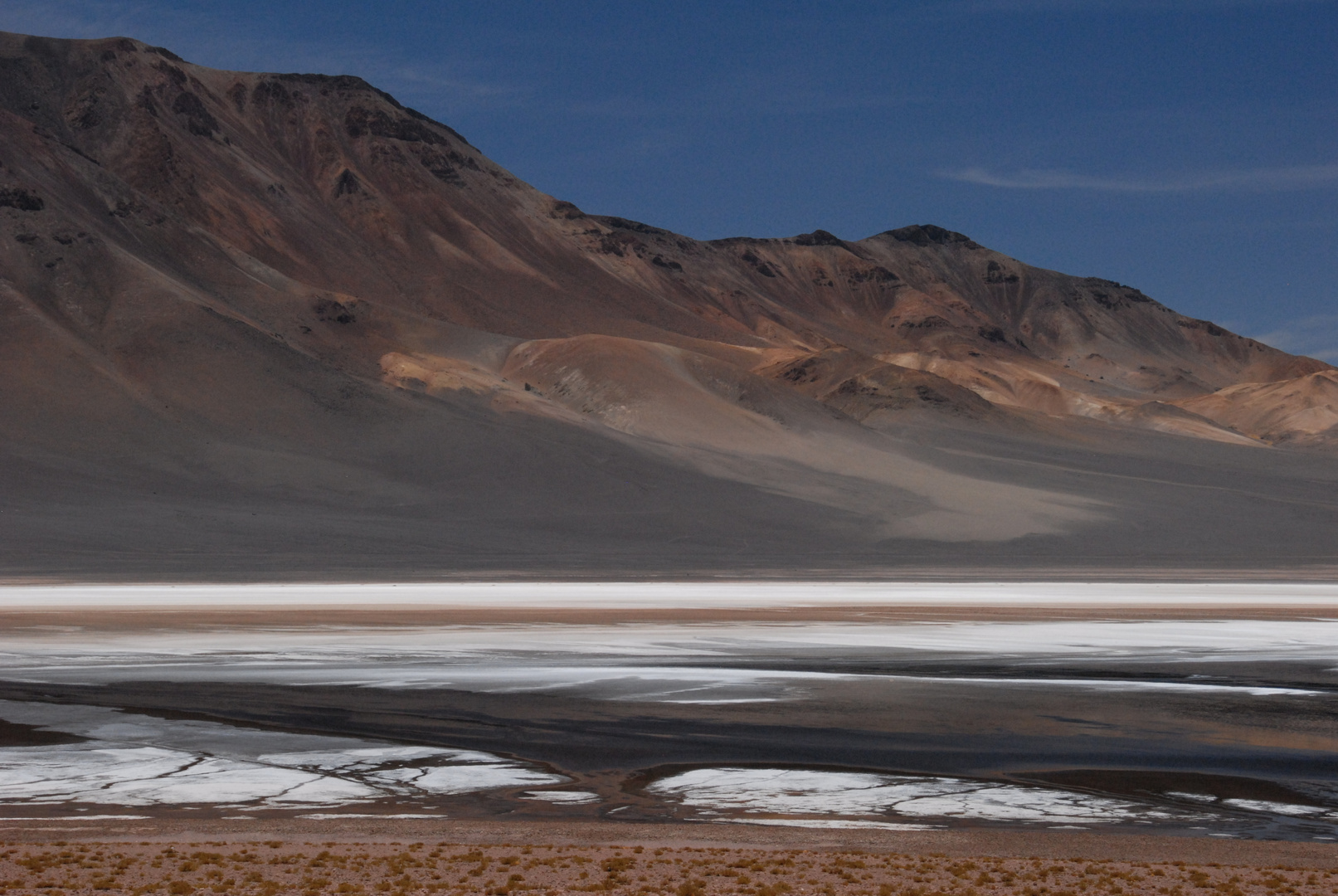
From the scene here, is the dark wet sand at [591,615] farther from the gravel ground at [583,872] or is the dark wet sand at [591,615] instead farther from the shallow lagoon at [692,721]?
the gravel ground at [583,872]

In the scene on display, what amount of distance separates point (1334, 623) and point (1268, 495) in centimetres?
6794

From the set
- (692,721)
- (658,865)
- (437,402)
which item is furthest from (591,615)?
(437,402)

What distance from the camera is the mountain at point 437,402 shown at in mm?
66750

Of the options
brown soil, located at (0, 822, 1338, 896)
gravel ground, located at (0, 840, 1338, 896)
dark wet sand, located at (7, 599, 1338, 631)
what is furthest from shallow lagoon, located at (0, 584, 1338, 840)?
gravel ground, located at (0, 840, 1338, 896)

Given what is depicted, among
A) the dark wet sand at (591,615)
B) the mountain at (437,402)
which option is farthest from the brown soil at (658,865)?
the mountain at (437,402)

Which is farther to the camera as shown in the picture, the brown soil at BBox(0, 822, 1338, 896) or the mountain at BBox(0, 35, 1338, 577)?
the mountain at BBox(0, 35, 1338, 577)

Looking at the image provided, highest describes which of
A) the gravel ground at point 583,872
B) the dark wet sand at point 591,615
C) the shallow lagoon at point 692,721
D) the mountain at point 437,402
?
the mountain at point 437,402

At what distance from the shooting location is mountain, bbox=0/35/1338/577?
6675 cm

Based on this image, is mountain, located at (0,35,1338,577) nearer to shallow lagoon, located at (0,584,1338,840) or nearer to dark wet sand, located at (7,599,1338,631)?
dark wet sand, located at (7,599,1338,631)

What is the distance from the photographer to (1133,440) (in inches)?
4621

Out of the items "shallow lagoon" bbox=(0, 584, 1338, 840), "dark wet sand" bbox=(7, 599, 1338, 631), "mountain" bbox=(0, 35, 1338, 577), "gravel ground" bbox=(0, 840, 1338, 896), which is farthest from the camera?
"mountain" bbox=(0, 35, 1338, 577)

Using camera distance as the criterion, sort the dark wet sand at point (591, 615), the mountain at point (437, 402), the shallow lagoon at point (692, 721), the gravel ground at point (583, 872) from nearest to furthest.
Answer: the gravel ground at point (583, 872)
the shallow lagoon at point (692, 721)
the dark wet sand at point (591, 615)
the mountain at point (437, 402)

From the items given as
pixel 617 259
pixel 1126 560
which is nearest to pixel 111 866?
pixel 1126 560

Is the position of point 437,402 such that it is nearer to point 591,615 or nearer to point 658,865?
point 591,615
